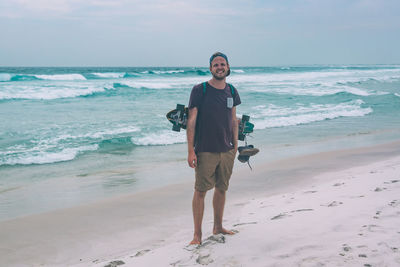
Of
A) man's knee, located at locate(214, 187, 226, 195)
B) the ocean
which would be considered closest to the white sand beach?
man's knee, located at locate(214, 187, 226, 195)

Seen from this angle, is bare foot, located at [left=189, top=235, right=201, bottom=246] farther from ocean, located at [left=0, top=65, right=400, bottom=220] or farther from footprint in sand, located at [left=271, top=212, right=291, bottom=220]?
ocean, located at [left=0, top=65, right=400, bottom=220]

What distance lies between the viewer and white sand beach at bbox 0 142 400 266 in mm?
3021

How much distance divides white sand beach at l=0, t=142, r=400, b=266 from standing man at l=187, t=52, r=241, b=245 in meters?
0.55

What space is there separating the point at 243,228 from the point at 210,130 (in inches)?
44.0

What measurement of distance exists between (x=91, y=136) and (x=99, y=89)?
57.6ft

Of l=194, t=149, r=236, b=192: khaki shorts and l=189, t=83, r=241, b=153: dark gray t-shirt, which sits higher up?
l=189, t=83, r=241, b=153: dark gray t-shirt

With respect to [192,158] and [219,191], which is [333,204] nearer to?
[219,191]

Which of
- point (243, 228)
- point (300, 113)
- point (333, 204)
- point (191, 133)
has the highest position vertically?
point (191, 133)

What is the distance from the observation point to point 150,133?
11.8m

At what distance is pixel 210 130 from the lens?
→ 3.48m

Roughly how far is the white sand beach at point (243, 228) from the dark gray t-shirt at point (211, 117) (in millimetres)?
849

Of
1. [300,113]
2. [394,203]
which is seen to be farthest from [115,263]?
[300,113]

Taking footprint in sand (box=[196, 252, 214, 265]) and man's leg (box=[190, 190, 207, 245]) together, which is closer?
footprint in sand (box=[196, 252, 214, 265])

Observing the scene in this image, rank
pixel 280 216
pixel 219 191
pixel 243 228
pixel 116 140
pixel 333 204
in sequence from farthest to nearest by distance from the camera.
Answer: pixel 116 140 < pixel 333 204 < pixel 280 216 < pixel 243 228 < pixel 219 191
